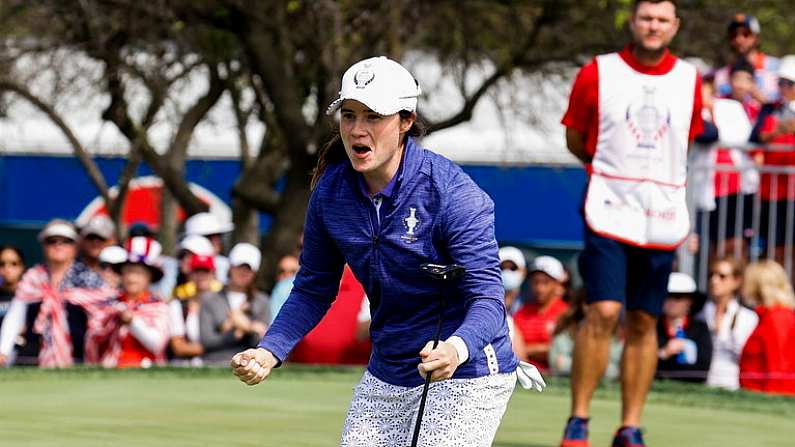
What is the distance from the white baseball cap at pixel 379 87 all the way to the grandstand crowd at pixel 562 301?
18.2ft

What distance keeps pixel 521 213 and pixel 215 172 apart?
4.67 meters

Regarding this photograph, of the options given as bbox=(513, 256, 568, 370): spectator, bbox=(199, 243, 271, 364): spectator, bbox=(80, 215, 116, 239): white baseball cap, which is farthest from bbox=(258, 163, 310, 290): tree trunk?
bbox=(513, 256, 568, 370): spectator

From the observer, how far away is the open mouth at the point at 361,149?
4.73 m

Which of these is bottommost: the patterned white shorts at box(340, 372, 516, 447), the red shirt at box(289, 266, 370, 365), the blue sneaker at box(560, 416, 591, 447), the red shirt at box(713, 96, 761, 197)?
the red shirt at box(289, 266, 370, 365)

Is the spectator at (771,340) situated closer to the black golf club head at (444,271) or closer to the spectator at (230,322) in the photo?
the spectator at (230,322)

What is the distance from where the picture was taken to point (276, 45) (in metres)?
14.6

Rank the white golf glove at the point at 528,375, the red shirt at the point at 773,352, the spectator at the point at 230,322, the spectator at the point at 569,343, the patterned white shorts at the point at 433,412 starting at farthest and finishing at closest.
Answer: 1. the spectator at the point at 230,322
2. the spectator at the point at 569,343
3. the red shirt at the point at 773,352
4. the white golf glove at the point at 528,375
5. the patterned white shorts at the point at 433,412

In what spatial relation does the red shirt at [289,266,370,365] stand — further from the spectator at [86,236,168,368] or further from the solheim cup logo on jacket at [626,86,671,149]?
the solheim cup logo on jacket at [626,86,671,149]

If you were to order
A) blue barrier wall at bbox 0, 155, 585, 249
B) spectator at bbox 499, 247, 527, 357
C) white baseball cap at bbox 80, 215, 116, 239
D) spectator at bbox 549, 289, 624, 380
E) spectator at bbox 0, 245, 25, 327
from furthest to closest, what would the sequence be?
1. blue barrier wall at bbox 0, 155, 585, 249
2. white baseball cap at bbox 80, 215, 116, 239
3. spectator at bbox 499, 247, 527, 357
4. spectator at bbox 0, 245, 25, 327
5. spectator at bbox 549, 289, 624, 380

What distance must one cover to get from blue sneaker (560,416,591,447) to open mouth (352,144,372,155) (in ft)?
9.06

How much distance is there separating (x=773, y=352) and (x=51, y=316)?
4.81 metres

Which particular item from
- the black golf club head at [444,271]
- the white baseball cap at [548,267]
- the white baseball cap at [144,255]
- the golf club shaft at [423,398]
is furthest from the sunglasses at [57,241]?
the black golf club head at [444,271]

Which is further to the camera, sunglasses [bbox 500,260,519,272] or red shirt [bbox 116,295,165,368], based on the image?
sunglasses [bbox 500,260,519,272]

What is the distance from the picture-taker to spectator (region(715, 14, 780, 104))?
11.4 metres
